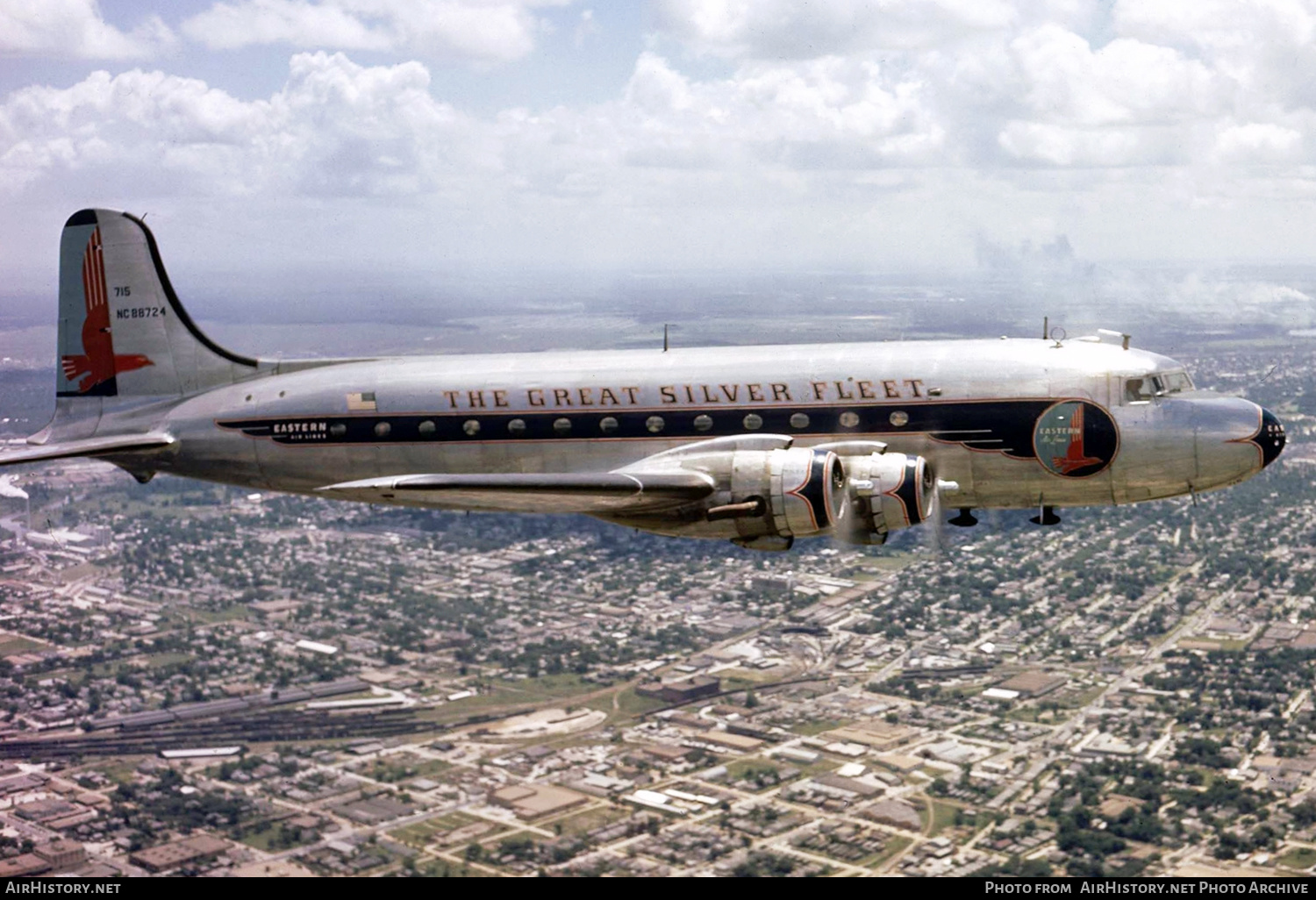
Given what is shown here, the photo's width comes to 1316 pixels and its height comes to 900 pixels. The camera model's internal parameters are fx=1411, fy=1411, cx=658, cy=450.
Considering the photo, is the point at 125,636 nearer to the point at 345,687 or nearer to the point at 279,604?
the point at 279,604

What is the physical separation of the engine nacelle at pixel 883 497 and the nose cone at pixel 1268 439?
21.2 ft

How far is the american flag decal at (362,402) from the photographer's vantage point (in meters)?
29.7

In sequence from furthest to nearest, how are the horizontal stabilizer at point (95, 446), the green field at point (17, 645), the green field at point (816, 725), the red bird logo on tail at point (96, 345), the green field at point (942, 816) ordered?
the green field at point (17, 645)
the green field at point (816, 725)
the green field at point (942, 816)
the red bird logo on tail at point (96, 345)
the horizontal stabilizer at point (95, 446)

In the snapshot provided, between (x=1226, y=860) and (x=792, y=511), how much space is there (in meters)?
35.4

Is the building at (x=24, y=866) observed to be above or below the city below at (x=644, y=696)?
below

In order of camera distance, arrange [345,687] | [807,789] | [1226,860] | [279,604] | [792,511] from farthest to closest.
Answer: [279,604], [345,687], [807,789], [1226,860], [792,511]

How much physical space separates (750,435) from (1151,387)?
7.81 metres

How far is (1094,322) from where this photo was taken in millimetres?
127250

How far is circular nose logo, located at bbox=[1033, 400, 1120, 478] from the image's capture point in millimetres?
27000

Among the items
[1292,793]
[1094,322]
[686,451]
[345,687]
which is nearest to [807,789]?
[1292,793]

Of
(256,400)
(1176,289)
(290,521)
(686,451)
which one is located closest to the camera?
(686,451)

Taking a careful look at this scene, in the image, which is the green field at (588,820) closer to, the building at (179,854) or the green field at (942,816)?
the green field at (942,816)

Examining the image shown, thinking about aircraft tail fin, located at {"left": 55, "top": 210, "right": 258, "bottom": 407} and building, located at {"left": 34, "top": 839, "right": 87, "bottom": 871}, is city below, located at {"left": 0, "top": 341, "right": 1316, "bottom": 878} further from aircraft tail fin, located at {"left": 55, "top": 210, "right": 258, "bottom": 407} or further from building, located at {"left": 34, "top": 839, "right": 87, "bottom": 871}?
aircraft tail fin, located at {"left": 55, "top": 210, "right": 258, "bottom": 407}

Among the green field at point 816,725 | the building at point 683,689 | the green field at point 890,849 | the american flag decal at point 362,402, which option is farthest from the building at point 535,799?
Answer: the american flag decal at point 362,402
